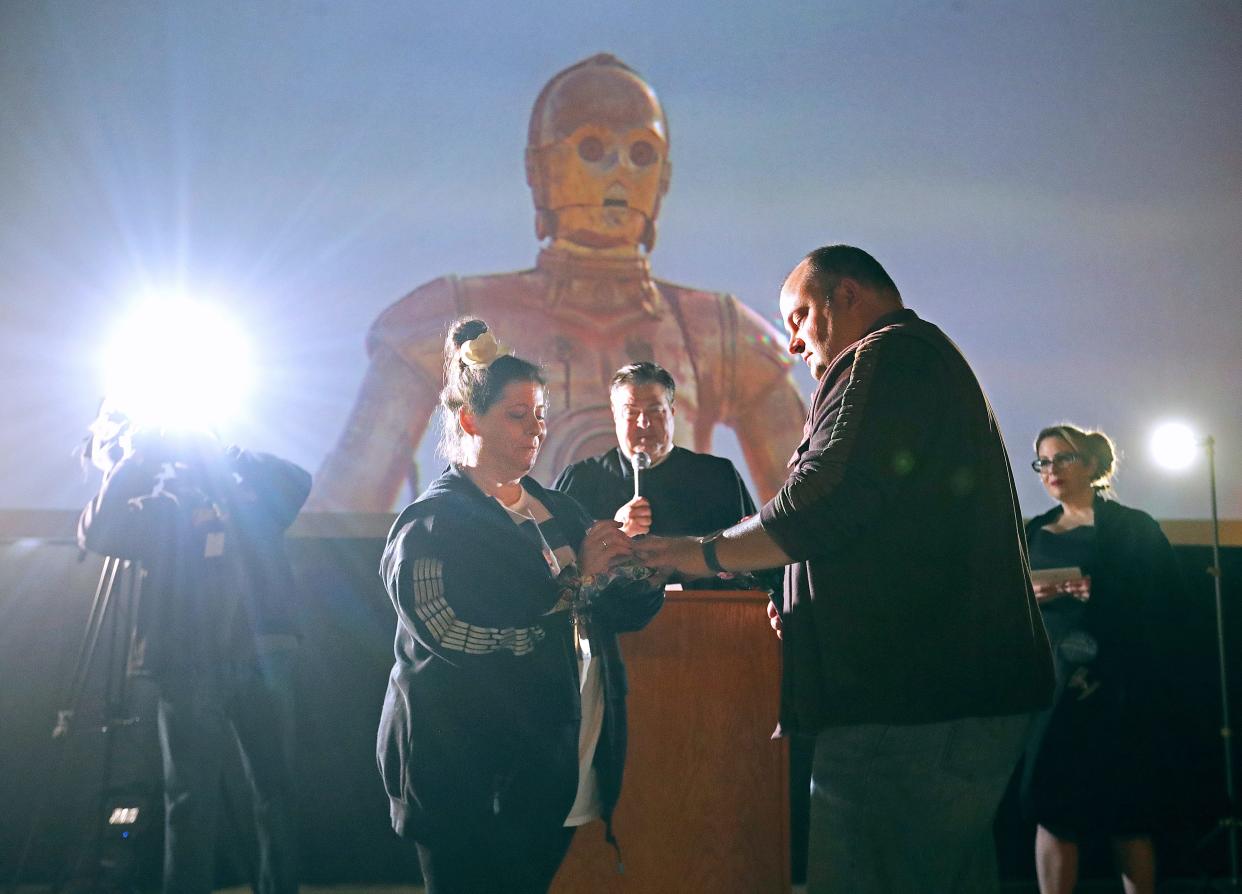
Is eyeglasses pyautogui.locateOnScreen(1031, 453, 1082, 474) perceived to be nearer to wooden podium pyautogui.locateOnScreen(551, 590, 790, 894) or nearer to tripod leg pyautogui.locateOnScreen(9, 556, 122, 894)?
wooden podium pyautogui.locateOnScreen(551, 590, 790, 894)

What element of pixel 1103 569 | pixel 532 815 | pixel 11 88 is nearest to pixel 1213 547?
pixel 1103 569

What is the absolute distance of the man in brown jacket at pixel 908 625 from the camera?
1287mm

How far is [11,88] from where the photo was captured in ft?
14.3

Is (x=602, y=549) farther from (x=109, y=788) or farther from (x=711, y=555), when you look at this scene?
(x=109, y=788)

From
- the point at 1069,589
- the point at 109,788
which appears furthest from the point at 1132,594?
the point at 109,788

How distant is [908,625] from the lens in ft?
4.26

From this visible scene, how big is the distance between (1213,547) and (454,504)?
9.98 feet

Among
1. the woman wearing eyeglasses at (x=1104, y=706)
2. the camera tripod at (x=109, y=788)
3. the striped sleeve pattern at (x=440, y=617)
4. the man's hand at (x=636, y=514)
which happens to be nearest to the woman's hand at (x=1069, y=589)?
the woman wearing eyeglasses at (x=1104, y=706)

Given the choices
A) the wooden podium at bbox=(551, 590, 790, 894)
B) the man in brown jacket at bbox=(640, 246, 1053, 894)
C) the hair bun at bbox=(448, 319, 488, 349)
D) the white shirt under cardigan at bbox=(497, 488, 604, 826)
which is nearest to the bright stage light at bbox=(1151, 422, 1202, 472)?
the wooden podium at bbox=(551, 590, 790, 894)

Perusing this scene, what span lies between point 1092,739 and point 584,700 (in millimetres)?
1632

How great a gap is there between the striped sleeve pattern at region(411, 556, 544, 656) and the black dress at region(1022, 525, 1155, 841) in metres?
1.84

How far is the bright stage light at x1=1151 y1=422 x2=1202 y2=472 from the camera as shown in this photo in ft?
12.3

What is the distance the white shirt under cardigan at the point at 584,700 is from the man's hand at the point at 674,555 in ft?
0.49

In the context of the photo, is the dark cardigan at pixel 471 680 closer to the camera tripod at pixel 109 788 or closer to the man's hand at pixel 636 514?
the man's hand at pixel 636 514
